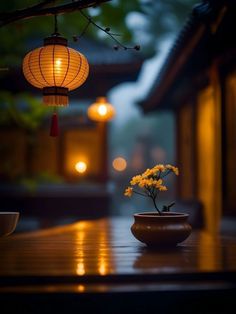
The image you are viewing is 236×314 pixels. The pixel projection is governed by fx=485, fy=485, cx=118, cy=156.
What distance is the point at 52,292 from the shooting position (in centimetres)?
306

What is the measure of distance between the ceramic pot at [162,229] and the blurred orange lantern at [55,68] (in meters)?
1.73

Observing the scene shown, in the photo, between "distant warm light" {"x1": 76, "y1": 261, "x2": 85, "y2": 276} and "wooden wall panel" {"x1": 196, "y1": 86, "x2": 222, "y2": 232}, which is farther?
"wooden wall panel" {"x1": 196, "y1": 86, "x2": 222, "y2": 232}

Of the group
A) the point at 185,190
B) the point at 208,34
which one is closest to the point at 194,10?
the point at 208,34

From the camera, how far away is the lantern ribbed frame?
534 centimetres

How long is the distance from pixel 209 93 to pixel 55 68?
13.2 ft

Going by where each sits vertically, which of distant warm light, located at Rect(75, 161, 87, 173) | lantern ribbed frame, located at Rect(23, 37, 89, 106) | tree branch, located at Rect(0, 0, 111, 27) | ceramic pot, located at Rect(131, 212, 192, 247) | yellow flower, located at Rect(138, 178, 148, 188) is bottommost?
ceramic pot, located at Rect(131, 212, 192, 247)

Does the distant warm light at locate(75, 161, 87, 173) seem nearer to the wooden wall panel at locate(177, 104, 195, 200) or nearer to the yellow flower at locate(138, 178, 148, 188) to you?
the wooden wall panel at locate(177, 104, 195, 200)

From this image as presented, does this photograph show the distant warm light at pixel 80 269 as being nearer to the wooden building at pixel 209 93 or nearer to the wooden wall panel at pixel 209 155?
the wooden building at pixel 209 93

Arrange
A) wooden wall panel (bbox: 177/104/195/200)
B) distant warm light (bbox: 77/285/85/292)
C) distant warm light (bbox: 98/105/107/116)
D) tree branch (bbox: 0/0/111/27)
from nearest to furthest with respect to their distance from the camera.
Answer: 1. distant warm light (bbox: 77/285/85/292)
2. tree branch (bbox: 0/0/111/27)
3. wooden wall panel (bbox: 177/104/195/200)
4. distant warm light (bbox: 98/105/107/116)

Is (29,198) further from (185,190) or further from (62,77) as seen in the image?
(62,77)

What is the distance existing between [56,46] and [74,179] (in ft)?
25.3

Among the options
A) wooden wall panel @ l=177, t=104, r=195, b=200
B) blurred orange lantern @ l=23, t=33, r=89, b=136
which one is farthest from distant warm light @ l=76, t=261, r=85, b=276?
wooden wall panel @ l=177, t=104, r=195, b=200

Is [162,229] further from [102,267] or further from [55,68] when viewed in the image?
[55,68]

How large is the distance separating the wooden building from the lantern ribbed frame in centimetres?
182
